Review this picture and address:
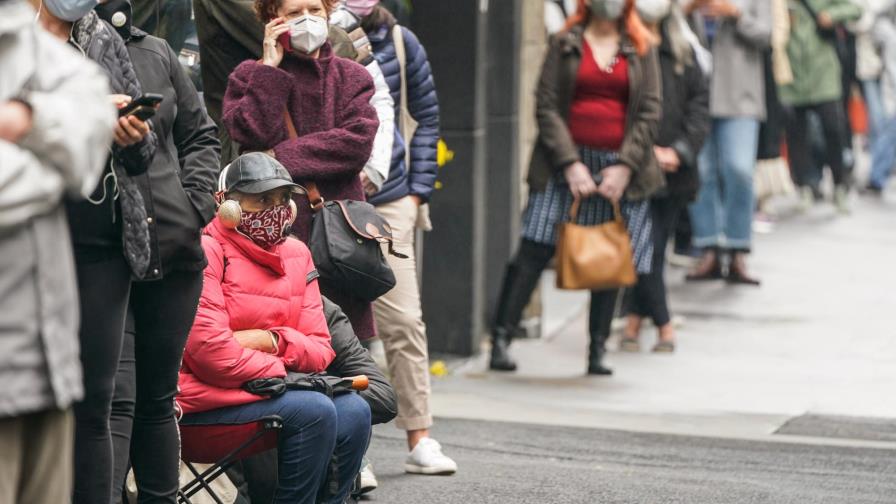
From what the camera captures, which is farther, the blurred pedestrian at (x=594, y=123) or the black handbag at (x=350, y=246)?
the blurred pedestrian at (x=594, y=123)

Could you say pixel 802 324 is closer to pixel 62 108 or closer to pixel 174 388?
pixel 174 388

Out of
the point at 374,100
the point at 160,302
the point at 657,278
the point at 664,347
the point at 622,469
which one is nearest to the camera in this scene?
the point at 160,302

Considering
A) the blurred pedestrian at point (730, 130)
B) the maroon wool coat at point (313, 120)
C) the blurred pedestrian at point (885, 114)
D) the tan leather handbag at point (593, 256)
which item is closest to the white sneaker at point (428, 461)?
the maroon wool coat at point (313, 120)

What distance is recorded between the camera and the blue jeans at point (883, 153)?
17.4 meters

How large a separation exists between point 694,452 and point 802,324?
3.66 m

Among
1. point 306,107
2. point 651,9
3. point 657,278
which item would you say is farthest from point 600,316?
point 306,107

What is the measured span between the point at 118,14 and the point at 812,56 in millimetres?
10251

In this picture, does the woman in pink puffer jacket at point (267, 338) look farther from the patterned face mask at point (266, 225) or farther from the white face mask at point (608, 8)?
the white face mask at point (608, 8)

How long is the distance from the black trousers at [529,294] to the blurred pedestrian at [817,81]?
5.81m

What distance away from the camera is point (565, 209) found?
29.3 feet

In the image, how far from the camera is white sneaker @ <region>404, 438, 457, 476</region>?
6820 millimetres

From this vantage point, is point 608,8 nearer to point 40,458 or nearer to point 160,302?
point 160,302

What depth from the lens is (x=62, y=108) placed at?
11.7ft

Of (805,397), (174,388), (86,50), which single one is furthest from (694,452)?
(86,50)
